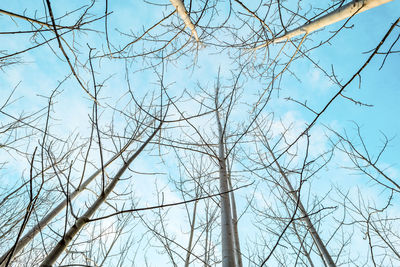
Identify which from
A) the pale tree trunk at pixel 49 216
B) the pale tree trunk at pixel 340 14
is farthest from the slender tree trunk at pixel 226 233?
the pale tree trunk at pixel 340 14

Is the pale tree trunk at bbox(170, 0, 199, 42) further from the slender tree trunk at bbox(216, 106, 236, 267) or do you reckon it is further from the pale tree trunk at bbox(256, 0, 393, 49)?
the slender tree trunk at bbox(216, 106, 236, 267)

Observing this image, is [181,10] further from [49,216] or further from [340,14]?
[49,216]

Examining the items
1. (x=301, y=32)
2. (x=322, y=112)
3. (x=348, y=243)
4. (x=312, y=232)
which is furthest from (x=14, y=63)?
(x=348, y=243)

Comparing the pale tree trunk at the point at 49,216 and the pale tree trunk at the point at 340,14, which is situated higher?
the pale tree trunk at the point at 340,14

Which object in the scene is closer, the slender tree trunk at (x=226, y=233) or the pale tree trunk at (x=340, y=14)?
the slender tree trunk at (x=226, y=233)

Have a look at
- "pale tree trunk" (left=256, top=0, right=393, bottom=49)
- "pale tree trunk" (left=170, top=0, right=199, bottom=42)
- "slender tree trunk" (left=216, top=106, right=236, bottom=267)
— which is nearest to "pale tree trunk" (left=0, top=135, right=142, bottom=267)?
"slender tree trunk" (left=216, top=106, right=236, bottom=267)

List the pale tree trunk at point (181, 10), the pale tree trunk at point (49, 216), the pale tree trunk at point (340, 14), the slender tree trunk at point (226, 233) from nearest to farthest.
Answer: the slender tree trunk at point (226, 233) → the pale tree trunk at point (49, 216) → the pale tree trunk at point (340, 14) → the pale tree trunk at point (181, 10)

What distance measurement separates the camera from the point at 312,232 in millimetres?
2947

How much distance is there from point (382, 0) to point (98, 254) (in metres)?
5.57

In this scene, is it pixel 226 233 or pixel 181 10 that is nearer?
pixel 226 233

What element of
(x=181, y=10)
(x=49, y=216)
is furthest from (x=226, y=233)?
(x=181, y=10)

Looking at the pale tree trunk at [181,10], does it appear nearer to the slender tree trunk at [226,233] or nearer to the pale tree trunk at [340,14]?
the pale tree trunk at [340,14]

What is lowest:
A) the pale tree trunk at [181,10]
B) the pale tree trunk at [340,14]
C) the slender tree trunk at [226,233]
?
the slender tree trunk at [226,233]

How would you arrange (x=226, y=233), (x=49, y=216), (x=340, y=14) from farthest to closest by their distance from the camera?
(x=49, y=216) → (x=340, y=14) → (x=226, y=233)
